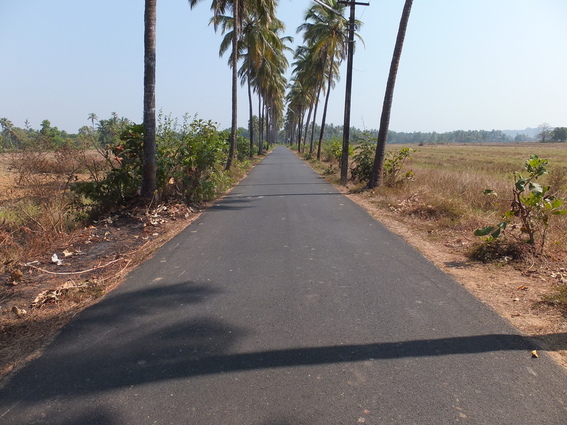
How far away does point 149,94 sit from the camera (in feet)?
27.2

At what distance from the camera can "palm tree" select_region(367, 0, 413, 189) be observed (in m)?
11.9

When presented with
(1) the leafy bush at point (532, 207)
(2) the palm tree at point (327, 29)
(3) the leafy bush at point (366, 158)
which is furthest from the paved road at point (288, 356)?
(2) the palm tree at point (327, 29)

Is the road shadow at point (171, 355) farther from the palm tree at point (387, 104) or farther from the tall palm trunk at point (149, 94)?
the palm tree at point (387, 104)

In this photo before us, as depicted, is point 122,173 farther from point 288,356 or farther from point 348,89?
point 348,89

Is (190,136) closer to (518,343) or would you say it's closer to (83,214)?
(83,214)

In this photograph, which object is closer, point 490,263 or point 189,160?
point 490,263

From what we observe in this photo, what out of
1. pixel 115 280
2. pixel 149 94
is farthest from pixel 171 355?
pixel 149 94

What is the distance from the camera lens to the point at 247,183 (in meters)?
16.6

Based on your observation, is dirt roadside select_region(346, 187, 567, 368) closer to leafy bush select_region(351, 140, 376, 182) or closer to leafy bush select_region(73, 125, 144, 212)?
leafy bush select_region(73, 125, 144, 212)

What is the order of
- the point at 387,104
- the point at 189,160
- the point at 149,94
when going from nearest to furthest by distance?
the point at 149,94 < the point at 189,160 < the point at 387,104

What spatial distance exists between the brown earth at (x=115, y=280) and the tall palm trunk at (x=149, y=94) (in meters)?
1.25

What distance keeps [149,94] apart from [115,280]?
4925 millimetres

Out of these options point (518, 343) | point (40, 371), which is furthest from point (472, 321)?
point (40, 371)

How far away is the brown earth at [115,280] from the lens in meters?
3.47
